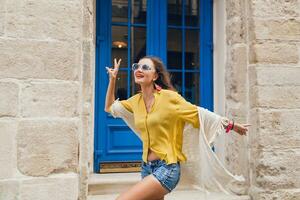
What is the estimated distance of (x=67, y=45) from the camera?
3.48 meters

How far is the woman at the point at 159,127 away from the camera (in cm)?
284

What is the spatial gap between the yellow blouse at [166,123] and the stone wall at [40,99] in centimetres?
71

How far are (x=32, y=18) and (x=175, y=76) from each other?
197cm

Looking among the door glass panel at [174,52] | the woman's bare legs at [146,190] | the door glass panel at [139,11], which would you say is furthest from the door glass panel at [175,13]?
the woman's bare legs at [146,190]

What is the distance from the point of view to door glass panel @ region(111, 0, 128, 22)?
15.6 feet

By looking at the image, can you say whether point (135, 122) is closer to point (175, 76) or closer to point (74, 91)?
point (74, 91)

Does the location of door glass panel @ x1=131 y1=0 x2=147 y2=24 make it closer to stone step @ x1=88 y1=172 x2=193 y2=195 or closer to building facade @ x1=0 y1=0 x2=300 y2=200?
building facade @ x1=0 y1=0 x2=300 y2=200

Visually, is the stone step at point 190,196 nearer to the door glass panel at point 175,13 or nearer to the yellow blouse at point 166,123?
the yellow blouse at point 166,123

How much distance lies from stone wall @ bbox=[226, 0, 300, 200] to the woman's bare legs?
59.9 inches

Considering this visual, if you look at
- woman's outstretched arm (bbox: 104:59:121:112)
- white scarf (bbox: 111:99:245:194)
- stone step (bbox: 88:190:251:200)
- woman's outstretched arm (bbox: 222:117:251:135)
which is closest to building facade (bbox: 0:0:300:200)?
stone step (bbox: 88:190:251:200)

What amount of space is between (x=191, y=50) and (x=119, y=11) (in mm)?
941

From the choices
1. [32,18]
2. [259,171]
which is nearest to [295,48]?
[259,171]

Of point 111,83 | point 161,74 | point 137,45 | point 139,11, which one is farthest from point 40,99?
point 139,11

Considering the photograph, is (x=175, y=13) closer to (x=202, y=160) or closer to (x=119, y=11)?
(x=119, y=11)
